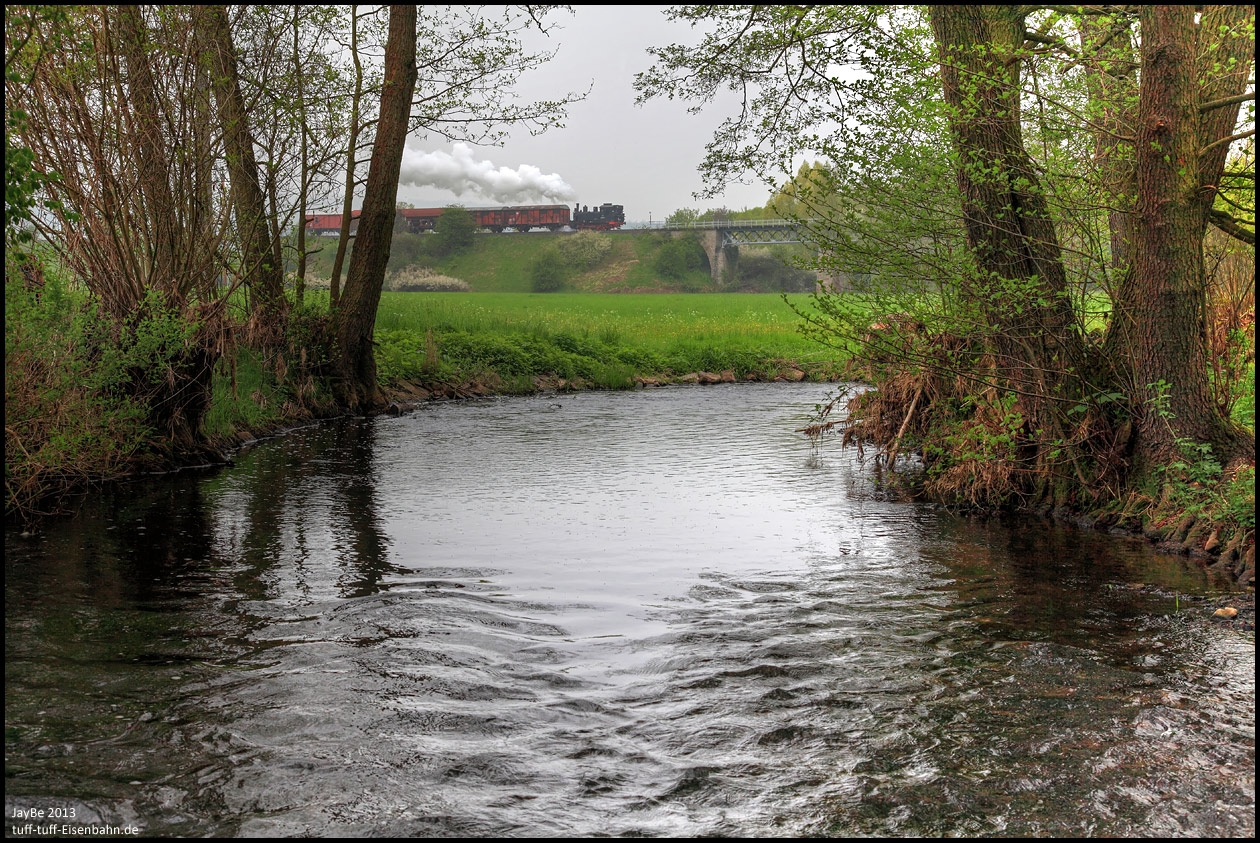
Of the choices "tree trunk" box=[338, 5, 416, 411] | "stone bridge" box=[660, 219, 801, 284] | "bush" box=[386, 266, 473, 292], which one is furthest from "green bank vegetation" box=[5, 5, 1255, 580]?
"bush" box=[386, 266, 473, 292]

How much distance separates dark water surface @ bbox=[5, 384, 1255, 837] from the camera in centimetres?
445

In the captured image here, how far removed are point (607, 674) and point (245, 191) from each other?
512 inches

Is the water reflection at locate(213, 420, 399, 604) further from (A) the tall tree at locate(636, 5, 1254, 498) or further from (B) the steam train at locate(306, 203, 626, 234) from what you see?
(B) the steam train at locate(306, 203, 626, 234)

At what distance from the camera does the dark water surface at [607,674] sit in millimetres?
4449

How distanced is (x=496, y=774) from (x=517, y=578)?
3.49m

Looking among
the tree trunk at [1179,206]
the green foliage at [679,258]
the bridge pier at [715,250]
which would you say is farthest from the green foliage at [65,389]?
the green foliage at [679,258]

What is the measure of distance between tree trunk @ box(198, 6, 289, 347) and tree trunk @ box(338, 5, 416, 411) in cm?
150

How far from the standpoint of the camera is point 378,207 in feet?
65.7

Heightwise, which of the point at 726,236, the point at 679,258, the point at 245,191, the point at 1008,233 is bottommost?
the point at 1008,233

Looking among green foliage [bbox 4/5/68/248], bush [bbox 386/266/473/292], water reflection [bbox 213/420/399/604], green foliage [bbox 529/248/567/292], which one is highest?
green foliage [bbox 529/248/567/292]

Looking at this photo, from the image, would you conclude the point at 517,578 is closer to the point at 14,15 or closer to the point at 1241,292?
the point at 14,15

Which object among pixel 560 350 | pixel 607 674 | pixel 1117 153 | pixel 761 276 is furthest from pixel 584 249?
pixel 607 674

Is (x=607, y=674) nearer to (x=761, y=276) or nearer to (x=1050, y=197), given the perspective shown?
(x=1050, y=197)

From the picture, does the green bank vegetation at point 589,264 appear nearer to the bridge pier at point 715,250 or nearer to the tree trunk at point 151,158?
the bridge pier at point 715,250
